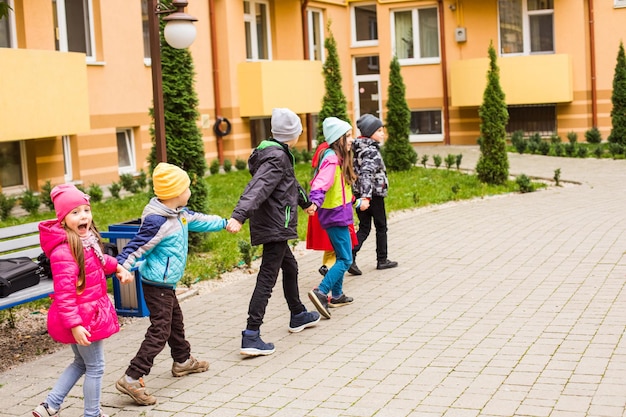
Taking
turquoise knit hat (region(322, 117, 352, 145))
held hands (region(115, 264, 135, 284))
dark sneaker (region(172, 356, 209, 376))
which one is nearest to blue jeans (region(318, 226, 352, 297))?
turquoise knit hat (region(322, 117, 352, 145))

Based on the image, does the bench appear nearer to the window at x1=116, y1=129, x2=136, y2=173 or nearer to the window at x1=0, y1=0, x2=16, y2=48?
the window at x1=0, y1=0, x2=16, y2=48

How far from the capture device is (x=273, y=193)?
24.6 ft

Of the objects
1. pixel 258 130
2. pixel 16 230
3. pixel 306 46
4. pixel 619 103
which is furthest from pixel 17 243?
pixel 306 46

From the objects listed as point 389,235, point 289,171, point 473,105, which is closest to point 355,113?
point 473,105

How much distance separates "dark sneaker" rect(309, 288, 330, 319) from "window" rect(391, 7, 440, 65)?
23.0 m

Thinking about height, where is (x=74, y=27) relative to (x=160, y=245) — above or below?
above

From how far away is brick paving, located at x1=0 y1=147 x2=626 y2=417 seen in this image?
613 cm

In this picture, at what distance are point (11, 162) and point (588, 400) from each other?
1489cm

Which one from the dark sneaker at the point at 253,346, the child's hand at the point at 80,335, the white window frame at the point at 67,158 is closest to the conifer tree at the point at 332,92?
the white window frame at the point at 67,158

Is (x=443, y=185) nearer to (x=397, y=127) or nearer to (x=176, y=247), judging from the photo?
(x=397, y=127)

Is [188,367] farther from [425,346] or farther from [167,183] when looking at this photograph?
[425,346]

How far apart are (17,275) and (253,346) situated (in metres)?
1.94

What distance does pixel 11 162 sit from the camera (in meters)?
18.6

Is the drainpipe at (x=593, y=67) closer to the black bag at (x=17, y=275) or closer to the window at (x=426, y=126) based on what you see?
the window at (x=426, y=126)
